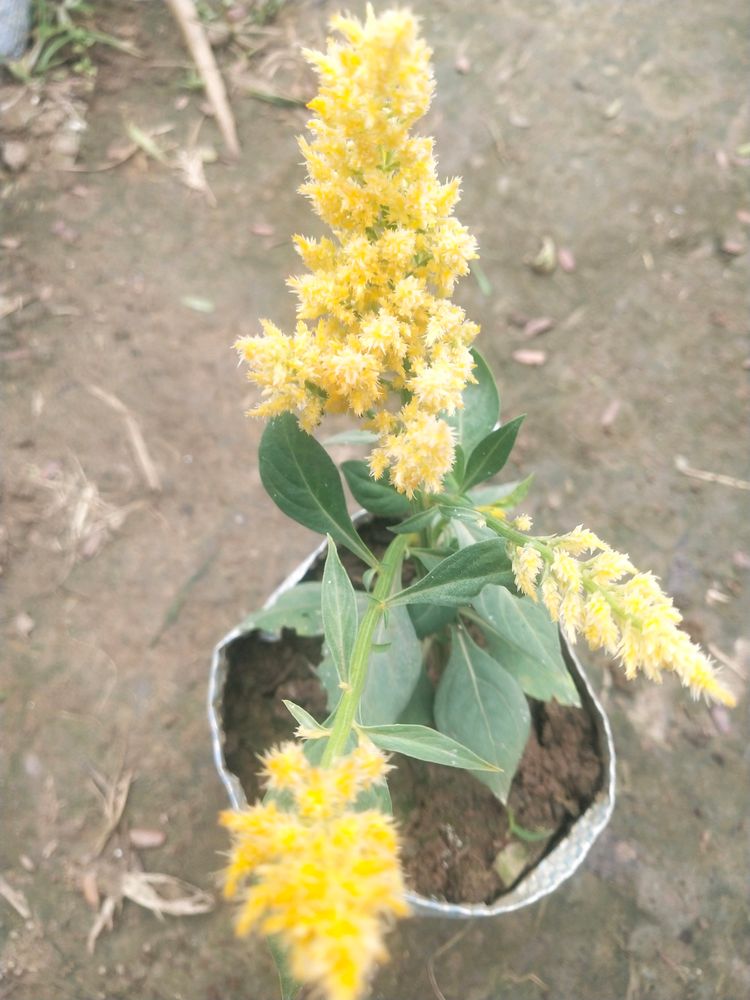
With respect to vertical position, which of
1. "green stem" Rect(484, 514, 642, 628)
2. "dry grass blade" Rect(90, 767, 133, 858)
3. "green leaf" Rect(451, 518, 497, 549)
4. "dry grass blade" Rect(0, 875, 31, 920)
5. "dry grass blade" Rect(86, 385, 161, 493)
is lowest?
"dry grass blade" Rect(0, 875, 31, 920)

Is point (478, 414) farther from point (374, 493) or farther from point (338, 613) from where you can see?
point (338, 613)

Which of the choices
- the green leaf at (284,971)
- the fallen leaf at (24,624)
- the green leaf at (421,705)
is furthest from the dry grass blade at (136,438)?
the green leaf at (284,971)

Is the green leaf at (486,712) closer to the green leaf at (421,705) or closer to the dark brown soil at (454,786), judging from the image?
the green leaf at (421,705)

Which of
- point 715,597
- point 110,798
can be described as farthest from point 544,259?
point 110,798

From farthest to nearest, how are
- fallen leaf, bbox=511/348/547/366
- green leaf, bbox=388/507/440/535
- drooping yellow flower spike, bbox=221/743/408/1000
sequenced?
fallen leaf, bbox=511/348/547/366 → green leaf, bbox=388/507/440/535 → drooping yellow flower spike, bbox=221/743/408/1000

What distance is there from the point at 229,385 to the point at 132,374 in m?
0.33

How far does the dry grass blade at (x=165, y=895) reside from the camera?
184cm

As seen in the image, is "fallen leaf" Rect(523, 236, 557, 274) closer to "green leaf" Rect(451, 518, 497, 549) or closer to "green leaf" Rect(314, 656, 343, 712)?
"green leaf" Rect(451, 518, 497, 549)

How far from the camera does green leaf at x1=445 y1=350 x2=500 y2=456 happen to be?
51.8 inches

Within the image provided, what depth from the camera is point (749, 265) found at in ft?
8.46

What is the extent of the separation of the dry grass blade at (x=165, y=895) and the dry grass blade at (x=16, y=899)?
0.25 metres

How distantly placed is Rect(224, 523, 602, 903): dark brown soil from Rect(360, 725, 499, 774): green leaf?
632mm

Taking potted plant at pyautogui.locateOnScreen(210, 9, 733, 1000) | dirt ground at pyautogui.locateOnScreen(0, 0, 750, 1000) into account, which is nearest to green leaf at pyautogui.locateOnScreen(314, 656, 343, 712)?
potted plant at pyautogui.locateOnScreen(210, 9, 733, 1000)

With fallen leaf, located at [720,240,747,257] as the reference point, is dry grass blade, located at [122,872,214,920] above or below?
below
